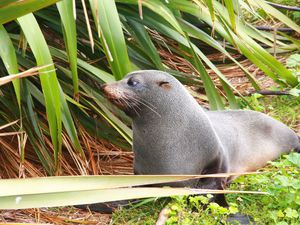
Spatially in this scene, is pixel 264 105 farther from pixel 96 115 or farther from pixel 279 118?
pixel 96 115

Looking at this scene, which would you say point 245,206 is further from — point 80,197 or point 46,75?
point 80,197

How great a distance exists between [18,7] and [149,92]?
1930mm

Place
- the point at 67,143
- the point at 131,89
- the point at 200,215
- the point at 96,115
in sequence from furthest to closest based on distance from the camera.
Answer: the point at 96,115, the point at 67,143, the point at 131,89, the point at 200,215

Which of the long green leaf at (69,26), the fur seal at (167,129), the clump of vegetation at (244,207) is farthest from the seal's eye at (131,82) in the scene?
the clump of vegetation at (244,207)

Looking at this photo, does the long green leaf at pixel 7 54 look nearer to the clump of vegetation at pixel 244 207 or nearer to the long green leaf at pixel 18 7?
the clump of vegetation at pixel 244 207

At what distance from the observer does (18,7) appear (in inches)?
72.1

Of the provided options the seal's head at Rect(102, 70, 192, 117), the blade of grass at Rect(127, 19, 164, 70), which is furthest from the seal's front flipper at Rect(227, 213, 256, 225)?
the blade of grass at Rect(127, 19, 164, 70)

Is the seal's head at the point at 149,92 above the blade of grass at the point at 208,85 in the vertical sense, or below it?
above

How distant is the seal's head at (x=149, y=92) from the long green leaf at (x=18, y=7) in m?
1.76

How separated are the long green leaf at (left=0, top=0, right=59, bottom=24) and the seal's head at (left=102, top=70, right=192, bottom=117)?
1759 mm

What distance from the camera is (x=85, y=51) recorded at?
4266 millimetres

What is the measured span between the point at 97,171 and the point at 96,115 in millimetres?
405

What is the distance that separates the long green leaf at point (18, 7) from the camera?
1830 millimetres

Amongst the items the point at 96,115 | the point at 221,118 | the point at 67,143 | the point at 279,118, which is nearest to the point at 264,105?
the point at 279,118
